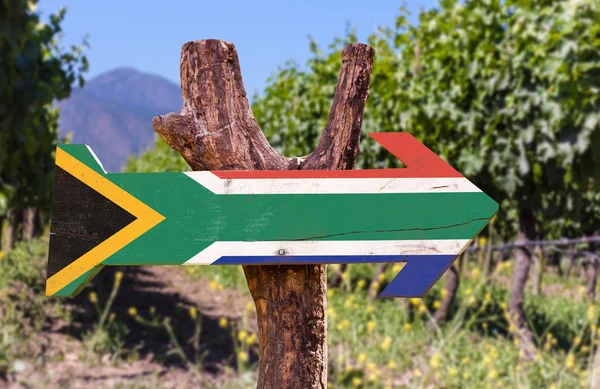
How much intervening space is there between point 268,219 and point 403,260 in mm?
256

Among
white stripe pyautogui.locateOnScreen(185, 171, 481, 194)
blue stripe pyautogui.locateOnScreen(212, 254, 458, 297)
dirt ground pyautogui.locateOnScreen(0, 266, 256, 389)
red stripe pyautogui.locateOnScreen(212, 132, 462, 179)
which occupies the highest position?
red stripe pyautogui.locateOnScreen(212, 132, 462, 179)

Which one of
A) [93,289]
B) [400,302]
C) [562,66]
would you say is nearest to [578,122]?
[562,66]

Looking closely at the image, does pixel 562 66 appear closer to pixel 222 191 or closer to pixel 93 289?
pixel 222 191

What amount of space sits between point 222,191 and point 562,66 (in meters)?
3.95

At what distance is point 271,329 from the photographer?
119cm

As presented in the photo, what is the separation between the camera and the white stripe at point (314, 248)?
1.12m

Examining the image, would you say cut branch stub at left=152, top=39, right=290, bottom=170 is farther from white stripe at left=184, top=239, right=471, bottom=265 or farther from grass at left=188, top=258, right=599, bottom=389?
grass at left=188, top=258, right=599, bottom=389

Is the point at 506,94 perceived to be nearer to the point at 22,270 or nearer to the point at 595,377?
the point at 595,377

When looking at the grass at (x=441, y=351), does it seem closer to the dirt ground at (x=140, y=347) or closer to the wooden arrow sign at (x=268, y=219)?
the dirt ground at (x=140, y=347)

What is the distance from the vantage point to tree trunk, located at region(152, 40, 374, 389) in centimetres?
117

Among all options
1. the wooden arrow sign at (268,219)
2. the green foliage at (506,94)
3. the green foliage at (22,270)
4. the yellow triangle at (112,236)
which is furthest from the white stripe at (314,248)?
the green foliage at (22,270)

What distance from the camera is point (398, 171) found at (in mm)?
1167

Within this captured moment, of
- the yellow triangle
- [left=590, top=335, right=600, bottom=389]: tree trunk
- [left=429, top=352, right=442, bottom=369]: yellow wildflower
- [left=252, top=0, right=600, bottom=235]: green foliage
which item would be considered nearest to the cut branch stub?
the yellow triangle

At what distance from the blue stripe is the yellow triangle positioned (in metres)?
0.15
